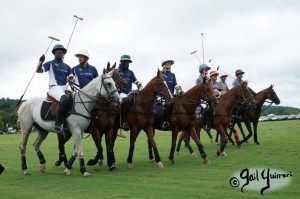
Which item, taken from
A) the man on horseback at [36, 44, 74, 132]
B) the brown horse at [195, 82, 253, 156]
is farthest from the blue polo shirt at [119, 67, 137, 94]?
the brown horse at [195, 82, 253, 156]

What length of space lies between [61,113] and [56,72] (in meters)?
1.43

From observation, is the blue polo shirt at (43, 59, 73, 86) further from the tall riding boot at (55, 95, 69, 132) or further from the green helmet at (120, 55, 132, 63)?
the green helmet at (120, 55, 132, 63)

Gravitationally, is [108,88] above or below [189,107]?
above

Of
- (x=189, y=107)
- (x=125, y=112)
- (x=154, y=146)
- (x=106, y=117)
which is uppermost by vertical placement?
(x=189, y=107)

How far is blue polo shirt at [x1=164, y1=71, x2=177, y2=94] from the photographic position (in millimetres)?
14984

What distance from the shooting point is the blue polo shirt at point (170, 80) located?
1498cm

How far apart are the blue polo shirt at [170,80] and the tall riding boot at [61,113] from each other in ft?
14.2

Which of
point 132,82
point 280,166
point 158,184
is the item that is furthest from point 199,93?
point 158,184

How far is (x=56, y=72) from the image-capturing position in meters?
12.6

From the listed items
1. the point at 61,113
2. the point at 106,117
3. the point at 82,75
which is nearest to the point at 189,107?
the point at 106,117

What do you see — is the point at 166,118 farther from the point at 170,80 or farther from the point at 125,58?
the point at 125,58

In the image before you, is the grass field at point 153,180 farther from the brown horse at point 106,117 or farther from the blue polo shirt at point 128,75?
the blue polo shirt at point 128,75

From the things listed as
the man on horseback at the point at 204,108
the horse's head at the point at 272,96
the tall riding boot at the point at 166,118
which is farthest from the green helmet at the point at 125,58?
the horse's head at the point at 272,96

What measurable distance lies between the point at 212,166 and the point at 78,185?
4.34m
